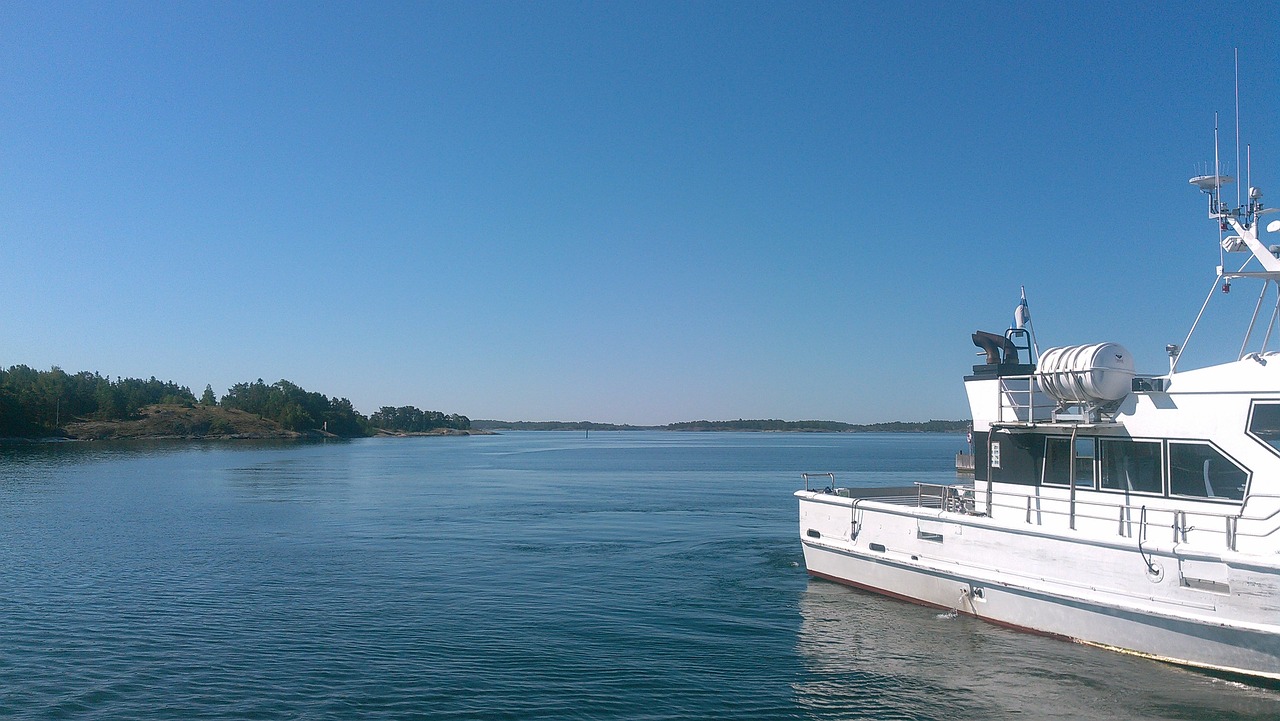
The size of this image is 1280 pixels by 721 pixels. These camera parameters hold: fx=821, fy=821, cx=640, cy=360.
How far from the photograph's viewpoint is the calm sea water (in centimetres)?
1184

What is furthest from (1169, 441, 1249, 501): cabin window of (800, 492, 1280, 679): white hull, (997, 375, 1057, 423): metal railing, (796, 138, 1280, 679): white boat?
(997, 375, 1057, 423): metal railing

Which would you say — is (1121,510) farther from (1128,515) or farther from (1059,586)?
(1059,586)

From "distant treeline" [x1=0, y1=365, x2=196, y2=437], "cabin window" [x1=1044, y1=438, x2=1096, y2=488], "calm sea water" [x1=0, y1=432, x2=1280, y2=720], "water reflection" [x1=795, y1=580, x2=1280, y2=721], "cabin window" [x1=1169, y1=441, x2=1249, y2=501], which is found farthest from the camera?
"distant treeline" [x1=0, y1=365, x2=196, y2=437]

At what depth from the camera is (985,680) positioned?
13.0 metres

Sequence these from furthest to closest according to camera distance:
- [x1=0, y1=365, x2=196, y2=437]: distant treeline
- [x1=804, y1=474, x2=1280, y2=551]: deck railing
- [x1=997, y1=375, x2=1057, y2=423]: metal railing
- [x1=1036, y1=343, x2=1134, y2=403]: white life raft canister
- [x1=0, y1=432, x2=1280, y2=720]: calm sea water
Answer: [x1=0, y1=365, x2=196, y2=437]: distant treeline, [x1=997, y1=375, x2=1057, y2=423]: metal railing, [x1=1036, y1=343, x2=1134, y2=403]: white life raft canister, [x1=804, y1=474, x2=1280, y2=551]: deck railing, [x1=0, y1=432, x2=1280, y2=720]: calm sea water

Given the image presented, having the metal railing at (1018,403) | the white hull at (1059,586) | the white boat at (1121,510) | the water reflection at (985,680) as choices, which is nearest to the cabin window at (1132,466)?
the white boat at (1121,510)

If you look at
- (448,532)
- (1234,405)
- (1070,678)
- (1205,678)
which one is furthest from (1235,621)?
(448,532)

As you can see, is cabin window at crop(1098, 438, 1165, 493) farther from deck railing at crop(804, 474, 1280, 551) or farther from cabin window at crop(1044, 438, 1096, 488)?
deck railing at crop(804, 474, 1280, 551)

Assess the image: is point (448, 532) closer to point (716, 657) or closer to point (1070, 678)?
point (716, 657)

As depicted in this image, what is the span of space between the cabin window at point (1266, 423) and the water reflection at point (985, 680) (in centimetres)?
368

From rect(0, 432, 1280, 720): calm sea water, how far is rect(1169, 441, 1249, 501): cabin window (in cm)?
288

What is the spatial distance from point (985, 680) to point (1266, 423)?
5.86 meters

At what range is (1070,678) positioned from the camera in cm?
1281

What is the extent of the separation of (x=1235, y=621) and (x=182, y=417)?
177 meters
